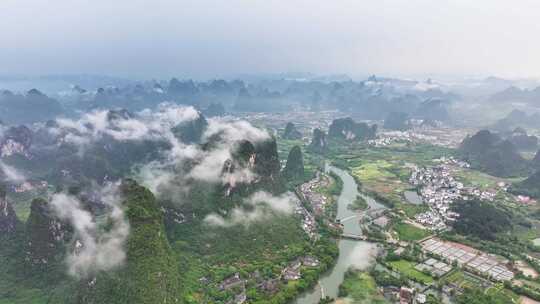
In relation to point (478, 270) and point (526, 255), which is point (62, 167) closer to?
point (478, 270)

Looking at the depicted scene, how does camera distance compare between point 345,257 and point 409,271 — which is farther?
point 345,257

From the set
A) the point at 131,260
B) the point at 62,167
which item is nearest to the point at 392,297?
the point at 131,260

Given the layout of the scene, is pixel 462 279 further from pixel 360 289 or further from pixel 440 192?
pixel 440 192

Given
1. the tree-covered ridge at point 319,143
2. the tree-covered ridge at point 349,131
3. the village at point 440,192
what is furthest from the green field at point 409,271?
the tree-covered ridge at point 349,131

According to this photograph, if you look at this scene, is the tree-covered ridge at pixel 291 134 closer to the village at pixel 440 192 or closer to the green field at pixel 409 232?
the village at pixel 440 192

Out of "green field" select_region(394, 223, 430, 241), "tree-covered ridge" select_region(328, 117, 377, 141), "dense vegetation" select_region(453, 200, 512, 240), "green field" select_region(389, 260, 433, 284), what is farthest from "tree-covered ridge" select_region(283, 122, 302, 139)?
"green field" select_region(389, 260, 433, 284)

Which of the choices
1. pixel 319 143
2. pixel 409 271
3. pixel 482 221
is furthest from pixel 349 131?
pixel 409 271
